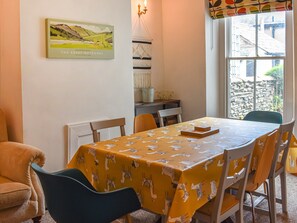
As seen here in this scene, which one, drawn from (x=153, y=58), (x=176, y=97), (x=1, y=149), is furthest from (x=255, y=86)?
(x=1, y=149)

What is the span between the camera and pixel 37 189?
2732mm

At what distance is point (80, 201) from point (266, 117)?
7.94 ft

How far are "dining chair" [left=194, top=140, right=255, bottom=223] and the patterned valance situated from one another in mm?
2532

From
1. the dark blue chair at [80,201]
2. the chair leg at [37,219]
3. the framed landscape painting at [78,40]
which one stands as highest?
the framed landscape painting at [78,40]

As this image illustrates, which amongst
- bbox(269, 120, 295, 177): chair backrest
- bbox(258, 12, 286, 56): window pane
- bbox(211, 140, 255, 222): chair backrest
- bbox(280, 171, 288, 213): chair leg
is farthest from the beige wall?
bbox(258, 12, 286, 56): window pane

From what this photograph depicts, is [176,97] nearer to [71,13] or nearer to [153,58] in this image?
[153,58]

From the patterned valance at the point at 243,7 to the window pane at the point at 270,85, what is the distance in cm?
65

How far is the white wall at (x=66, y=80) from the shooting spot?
300 cm

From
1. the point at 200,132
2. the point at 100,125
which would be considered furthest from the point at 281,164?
the point at 100,125

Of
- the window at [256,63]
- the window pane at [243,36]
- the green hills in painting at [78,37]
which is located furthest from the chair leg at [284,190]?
the green hills in painting at [78,37]

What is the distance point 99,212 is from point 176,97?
3.18 meters

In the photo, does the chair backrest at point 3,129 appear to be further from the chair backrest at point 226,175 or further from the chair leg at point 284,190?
the chair leg at point 284,190

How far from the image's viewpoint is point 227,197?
2.17 metres

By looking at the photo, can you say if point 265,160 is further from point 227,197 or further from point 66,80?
point 66,80
